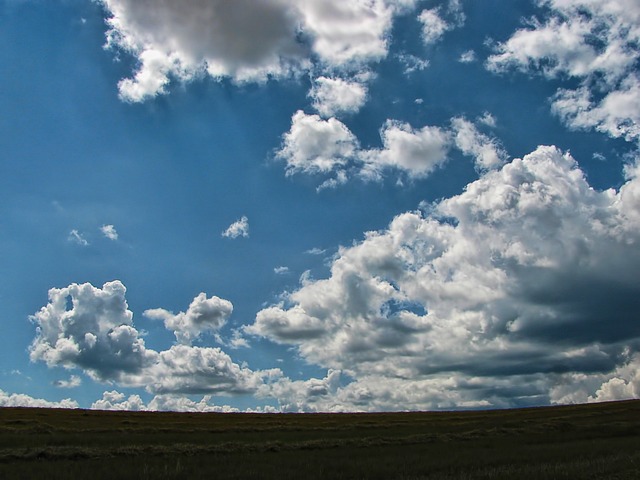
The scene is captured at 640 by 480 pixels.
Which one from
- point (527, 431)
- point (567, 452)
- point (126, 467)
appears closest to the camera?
point (126, 467)

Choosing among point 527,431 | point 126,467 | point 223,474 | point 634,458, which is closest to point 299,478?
point 223,474

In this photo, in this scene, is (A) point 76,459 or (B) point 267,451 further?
(B) point 267,451

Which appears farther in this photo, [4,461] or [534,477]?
[4,461]

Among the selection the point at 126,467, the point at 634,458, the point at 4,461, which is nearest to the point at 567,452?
the point at 634,458

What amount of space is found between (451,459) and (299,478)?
9.54m

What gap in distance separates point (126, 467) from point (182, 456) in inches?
218

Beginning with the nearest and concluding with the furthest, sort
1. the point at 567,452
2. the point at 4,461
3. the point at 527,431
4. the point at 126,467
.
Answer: the point at 126,467, the point at 4,461, the point at 567,452, the point at 527,431

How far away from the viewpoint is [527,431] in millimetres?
46344

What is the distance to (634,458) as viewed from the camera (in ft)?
76.2

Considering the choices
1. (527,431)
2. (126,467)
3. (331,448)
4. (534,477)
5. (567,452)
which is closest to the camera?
(534,477)

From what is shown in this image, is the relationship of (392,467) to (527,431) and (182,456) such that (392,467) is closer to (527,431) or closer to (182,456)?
(182,456)

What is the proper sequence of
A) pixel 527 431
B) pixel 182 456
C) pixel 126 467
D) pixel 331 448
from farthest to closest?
1. pixel 527 431
2. pixel 331 448
3. pixel 182 456
4. pixel 126 467

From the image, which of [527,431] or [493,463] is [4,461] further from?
[527,431]

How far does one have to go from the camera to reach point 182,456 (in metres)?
25.8
